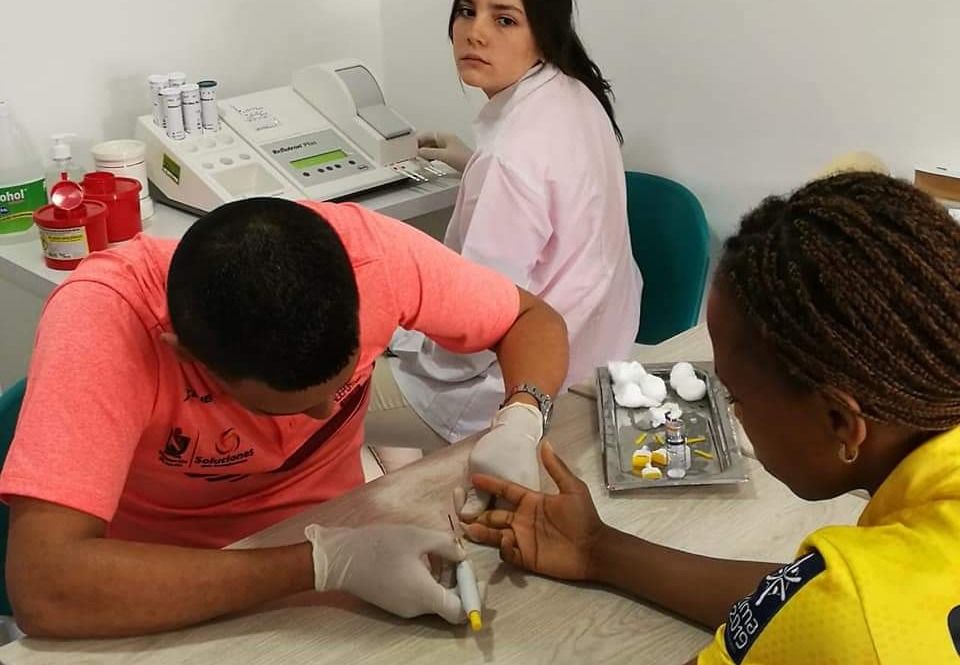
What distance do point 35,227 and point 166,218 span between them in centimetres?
27

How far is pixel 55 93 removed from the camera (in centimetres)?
239

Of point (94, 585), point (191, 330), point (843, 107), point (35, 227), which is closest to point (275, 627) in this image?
point (94, 585)

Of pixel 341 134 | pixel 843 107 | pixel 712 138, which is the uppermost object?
pixel 843 107

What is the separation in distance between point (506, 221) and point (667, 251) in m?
0.52

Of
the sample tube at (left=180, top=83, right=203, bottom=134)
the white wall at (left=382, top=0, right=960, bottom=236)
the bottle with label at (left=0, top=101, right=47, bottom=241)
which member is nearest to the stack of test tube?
the sample tube at (left=180, top=83, right=203, bottom=134)

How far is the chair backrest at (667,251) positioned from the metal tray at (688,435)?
2.26 ft

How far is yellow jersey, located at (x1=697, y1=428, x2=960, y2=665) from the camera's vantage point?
0.73 m

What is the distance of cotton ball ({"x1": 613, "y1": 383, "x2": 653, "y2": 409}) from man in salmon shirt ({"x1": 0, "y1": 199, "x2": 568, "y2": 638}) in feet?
0.63

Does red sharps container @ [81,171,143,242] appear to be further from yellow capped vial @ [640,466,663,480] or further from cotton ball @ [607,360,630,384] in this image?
yellow capped vial @ [640,466,663,480]

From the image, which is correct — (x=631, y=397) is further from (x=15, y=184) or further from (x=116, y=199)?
(x=15, y=184)

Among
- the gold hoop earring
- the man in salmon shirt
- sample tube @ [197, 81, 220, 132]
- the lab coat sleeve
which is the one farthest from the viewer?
sample tube @ [197, 81, 220, 132]

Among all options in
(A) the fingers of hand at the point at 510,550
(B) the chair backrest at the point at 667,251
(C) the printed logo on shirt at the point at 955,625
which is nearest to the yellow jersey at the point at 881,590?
(C) the printed logo on shirt at the point at 955,625

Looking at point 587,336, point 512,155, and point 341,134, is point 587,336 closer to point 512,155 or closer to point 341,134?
point 512,155

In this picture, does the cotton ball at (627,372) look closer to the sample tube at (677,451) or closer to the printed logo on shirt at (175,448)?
the sample tube at (677,451)
